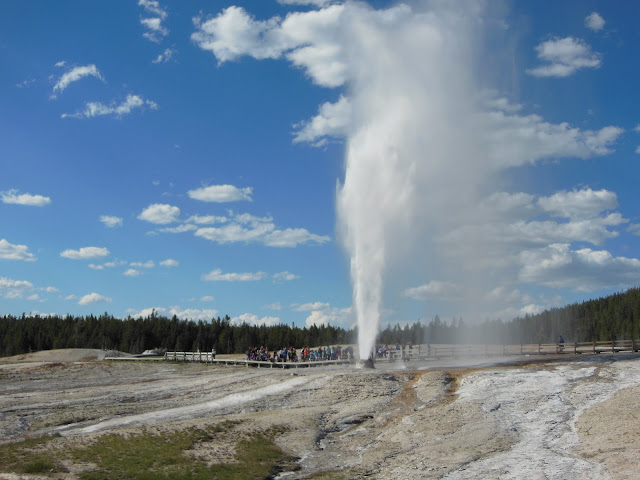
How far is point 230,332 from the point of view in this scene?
149m

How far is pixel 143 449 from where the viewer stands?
72.9 ft

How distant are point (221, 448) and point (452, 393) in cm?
1478

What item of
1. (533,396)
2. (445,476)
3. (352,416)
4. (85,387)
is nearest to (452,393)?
(533,396)

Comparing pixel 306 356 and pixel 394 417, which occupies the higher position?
pixel 306 356

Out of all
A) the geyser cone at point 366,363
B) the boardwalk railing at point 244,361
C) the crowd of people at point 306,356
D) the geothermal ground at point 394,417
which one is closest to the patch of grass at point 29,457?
the geothermal ground at point 394,417

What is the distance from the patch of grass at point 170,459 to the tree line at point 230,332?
357 ft

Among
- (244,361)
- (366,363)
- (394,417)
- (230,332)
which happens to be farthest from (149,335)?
(394,417)

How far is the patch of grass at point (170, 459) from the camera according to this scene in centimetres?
1980

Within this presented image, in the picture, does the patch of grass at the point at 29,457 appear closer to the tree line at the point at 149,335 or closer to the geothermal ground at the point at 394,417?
the geothermal ground at the point at 394,417

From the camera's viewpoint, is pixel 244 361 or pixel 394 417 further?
pixel 244 361

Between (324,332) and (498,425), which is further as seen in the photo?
(324,332)

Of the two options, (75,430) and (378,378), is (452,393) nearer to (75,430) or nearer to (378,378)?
(378,378)

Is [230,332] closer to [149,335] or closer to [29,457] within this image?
[149,335]

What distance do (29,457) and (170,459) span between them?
4.79 metres
